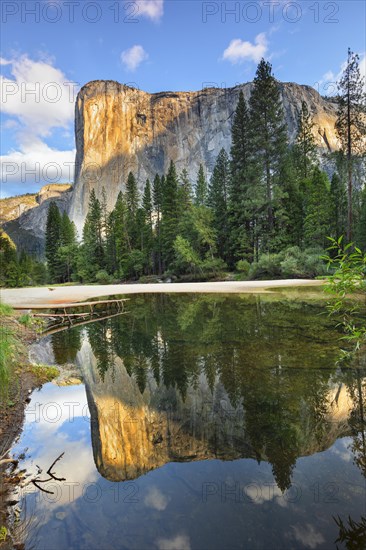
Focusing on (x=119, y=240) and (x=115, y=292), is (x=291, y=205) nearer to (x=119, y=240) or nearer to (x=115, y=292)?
(x=115, y=292)

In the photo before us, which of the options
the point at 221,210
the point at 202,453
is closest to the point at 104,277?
the point at 221,210

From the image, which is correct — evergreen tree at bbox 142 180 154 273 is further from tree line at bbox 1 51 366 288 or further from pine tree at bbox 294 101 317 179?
pine tree at bbox 294 101 317 179

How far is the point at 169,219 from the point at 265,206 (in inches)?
754

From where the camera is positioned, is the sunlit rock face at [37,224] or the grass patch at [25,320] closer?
the grass patch at [25,320]

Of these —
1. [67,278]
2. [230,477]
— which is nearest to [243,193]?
[230,477]

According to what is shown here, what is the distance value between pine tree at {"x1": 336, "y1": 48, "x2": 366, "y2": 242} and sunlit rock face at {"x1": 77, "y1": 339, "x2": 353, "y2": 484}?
69.3 ft

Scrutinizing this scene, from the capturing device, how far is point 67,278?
65.3m

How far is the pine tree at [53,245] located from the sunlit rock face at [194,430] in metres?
64.5

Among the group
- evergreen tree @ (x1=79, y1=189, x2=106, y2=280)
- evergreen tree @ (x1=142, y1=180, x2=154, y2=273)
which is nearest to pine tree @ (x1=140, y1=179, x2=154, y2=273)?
evergreen tree @ (x1=142, y1=180, x2=154, y2=273)

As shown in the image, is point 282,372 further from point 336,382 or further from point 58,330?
point 58,330

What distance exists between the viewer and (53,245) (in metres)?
65.9

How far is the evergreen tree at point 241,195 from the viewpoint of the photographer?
3281 cm

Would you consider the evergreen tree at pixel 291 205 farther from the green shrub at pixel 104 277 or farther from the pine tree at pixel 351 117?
the green shrub at pixel 104 277

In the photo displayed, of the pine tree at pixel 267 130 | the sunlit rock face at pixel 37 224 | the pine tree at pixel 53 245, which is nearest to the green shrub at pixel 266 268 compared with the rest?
the pine tree at pixel 267 130
